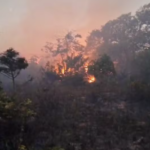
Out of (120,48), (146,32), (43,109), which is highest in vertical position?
(146,32)

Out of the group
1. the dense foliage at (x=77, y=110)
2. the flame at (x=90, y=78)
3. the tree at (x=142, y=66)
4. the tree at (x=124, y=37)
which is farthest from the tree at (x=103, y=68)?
the tree at (x=124, y=37)

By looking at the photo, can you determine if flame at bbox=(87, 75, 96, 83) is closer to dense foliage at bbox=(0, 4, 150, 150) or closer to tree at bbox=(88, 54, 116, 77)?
dense foliage at bbox=(0, 4, 150, 150)

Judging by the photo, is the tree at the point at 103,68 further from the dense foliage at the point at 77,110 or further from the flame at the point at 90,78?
the flame at the point at 90,78

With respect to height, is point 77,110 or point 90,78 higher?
point 90,78

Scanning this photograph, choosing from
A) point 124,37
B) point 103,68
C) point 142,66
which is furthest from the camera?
point 124,37

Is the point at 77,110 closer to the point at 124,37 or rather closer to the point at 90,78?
the point at 90,78

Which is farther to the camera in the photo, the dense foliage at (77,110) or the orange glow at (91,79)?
the orange glow at (91,79)

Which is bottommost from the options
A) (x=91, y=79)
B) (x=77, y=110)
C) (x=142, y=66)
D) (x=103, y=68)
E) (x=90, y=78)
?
(x=77, y=110)

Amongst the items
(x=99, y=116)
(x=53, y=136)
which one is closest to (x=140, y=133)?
(x=99, y=116)

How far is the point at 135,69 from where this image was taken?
116ft

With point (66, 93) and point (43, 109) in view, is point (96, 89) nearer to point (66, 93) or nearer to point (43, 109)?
point (66, 93)

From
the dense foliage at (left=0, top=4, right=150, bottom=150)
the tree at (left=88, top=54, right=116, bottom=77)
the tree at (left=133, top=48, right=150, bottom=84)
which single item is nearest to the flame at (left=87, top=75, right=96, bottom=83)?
the dense foliage at (left=0, top=4, right=150, bottom=150)

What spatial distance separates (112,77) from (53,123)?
14.7 m

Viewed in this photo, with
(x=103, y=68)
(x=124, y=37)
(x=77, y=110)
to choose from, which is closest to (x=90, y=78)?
(x=103, y=68)
